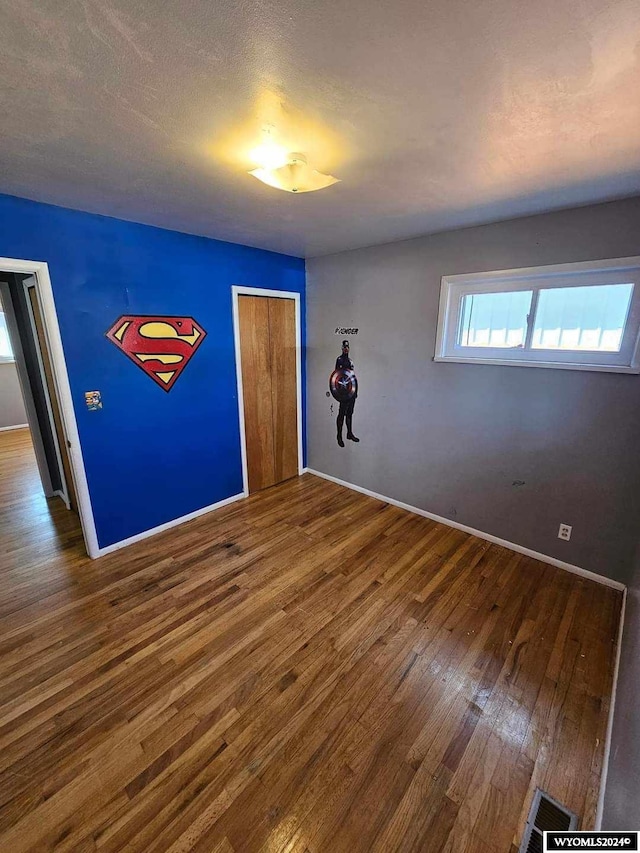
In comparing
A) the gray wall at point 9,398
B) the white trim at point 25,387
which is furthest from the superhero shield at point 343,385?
the gray wall at point 9,398

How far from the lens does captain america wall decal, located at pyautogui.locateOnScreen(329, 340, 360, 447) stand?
11.9ft

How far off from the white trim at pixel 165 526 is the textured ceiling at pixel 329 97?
2.50 meters

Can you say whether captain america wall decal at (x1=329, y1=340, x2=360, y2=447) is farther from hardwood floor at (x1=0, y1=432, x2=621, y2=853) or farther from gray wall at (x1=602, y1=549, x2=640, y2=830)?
gray wall at (x1=602, y1=549, x2=640, y2=830)

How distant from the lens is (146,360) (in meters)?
2.73

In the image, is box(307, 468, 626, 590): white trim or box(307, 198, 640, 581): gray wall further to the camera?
box(307, 468, 626, 590): white trim

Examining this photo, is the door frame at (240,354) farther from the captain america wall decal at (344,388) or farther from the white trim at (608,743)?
the white trim at (608,743)

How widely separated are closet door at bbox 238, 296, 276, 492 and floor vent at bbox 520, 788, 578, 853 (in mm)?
3064

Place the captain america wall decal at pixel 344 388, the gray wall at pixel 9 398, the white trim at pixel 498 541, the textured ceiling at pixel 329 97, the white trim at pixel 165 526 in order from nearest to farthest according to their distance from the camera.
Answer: the textured ceiling at pixel 329 97, the white trim at pixel 498 541, the white trim at pixel 165 526, the captain america wall decal at pixel 344 388, the gray wall at pixel 9 398

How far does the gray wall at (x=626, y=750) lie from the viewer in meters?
0.96

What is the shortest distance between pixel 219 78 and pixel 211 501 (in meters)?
3.12

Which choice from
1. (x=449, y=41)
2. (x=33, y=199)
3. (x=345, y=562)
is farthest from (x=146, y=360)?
(x=449, y=41)

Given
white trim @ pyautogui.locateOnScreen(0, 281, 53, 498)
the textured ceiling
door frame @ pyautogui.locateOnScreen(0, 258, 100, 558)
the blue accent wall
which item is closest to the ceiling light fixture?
the textured ceiling

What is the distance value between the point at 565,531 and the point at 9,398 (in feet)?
26.3
